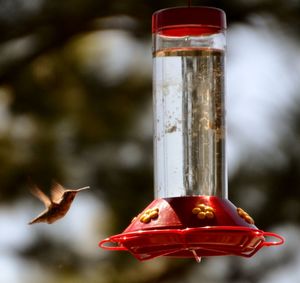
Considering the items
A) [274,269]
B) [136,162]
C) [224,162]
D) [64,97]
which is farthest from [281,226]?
[224,162]

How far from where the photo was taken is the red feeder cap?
6.41m

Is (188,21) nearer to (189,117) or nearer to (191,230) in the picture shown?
(189,117)

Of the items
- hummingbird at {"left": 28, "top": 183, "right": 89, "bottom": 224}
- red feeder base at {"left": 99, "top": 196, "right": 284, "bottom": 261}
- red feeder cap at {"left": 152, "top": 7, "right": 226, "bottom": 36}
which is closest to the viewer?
red feeder base at {"left": 99, "top": 196, "right": 284, "bottom": 261}

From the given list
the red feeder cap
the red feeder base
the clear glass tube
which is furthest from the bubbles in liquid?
the red feeder base

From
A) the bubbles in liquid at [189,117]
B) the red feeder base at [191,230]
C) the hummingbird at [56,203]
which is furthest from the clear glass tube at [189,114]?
the hummingbird at [56,203]

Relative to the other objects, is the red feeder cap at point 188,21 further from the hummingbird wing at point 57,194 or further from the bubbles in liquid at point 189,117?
the hummingbird wing at point 57,194

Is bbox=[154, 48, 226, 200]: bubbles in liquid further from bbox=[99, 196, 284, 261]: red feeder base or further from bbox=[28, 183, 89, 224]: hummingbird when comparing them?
bbox=[28, 183, 89, 224]: hummingbird

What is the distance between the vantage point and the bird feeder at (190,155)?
620 cm

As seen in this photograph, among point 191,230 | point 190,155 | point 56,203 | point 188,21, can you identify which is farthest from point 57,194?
point 191,230

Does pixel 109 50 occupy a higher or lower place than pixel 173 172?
higher

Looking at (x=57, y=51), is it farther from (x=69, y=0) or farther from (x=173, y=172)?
(x=173, y=172)

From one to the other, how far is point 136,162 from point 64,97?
72cm

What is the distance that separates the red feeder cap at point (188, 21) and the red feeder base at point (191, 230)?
73 centimetres

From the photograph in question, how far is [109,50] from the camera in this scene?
1034 centimetres
